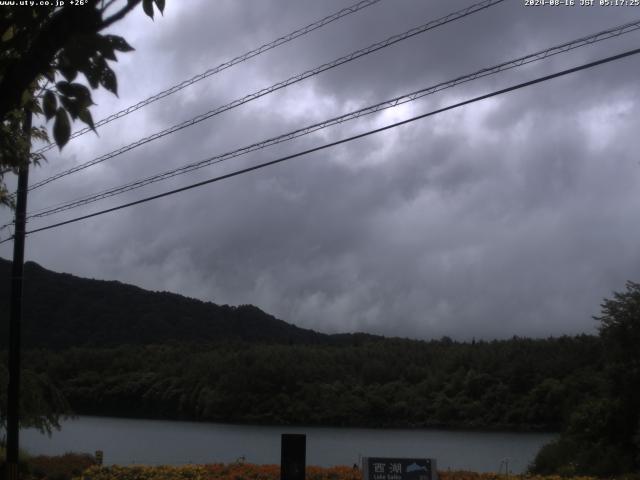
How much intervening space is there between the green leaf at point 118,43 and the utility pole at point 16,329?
13007 mm

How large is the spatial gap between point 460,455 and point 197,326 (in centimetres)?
4219

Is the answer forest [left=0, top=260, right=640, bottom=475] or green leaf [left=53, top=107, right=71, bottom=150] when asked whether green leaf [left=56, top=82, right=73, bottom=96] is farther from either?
forest [left=0, top=260, right=640, bottom=475]

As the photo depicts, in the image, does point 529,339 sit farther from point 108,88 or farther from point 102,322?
point 108,88

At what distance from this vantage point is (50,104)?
4.43 meters

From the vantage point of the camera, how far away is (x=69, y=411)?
2241 centimetres

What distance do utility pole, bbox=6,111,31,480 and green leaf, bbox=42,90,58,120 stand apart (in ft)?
41.9

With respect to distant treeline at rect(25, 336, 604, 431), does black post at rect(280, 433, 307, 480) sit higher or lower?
lower

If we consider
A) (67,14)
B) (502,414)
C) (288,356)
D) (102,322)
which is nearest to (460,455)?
(502,414)

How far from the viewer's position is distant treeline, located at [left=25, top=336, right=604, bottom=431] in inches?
1310

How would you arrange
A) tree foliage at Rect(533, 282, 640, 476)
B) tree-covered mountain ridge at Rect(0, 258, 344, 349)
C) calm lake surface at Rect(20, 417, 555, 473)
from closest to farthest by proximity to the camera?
tree foliage at Rect(533, 282, 640, 476) < calm lake surface at Rect(20, 417, 555, 473) < tree-covered mountain ridge at Rect(0, 258, 344, 349)

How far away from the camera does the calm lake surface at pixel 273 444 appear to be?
80.8ft

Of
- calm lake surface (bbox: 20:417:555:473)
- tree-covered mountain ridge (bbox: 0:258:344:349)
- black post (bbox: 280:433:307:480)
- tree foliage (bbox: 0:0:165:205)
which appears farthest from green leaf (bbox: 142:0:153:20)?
tree-covered mountain ridge (bbox: 0:258:344:349)

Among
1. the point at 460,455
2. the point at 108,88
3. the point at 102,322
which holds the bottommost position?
the point at 460,455

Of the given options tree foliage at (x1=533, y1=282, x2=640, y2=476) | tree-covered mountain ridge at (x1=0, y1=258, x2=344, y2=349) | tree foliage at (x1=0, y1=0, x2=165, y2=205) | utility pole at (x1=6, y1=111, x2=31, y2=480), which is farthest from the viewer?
tree-covered mountain ridge at (x1=0, y1=258, x2=344, y2=349)
